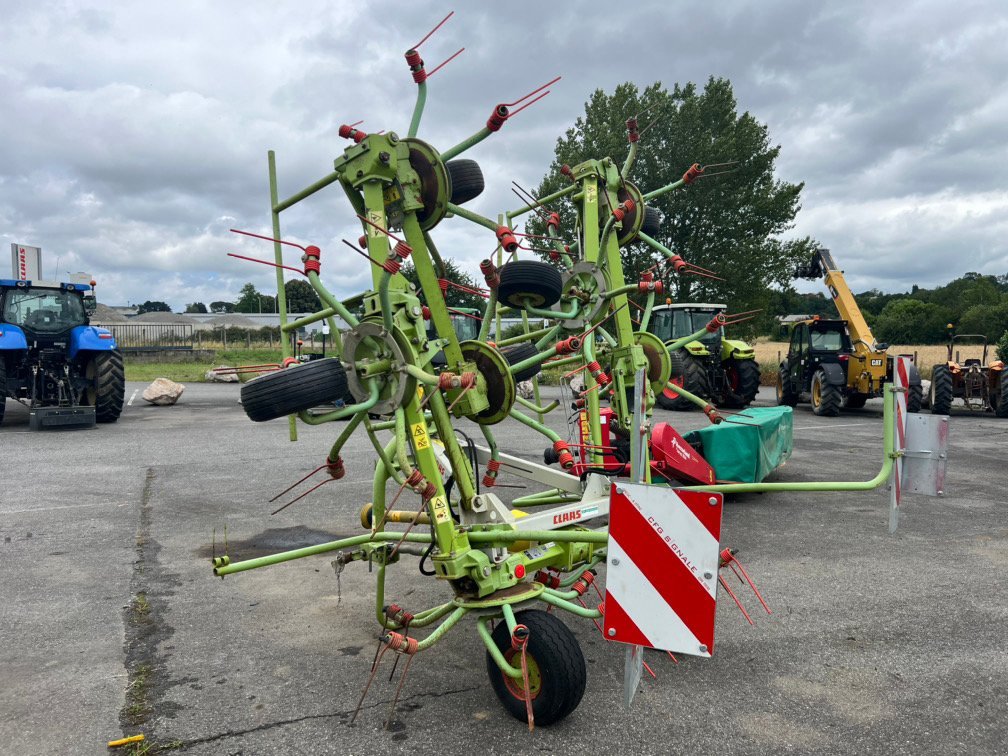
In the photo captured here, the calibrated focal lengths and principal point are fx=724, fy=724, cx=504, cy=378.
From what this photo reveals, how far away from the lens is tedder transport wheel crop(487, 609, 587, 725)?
2.89m

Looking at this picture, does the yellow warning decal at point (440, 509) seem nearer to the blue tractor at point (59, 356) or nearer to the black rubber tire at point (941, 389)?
the blue tractor at point (59, 356)

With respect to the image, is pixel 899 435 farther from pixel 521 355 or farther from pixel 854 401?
pixel 854 401

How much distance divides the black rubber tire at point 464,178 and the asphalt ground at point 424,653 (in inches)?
93.8

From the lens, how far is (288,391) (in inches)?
116

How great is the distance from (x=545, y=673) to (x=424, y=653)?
0.98 meters

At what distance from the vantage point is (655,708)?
3098 mm

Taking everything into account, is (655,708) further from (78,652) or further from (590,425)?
(78,652)

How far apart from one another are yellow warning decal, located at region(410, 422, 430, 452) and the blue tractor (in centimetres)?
1099

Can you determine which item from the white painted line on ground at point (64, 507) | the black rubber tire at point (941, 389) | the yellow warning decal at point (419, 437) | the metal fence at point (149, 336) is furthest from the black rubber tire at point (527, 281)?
the metal fence at point (149, 336)

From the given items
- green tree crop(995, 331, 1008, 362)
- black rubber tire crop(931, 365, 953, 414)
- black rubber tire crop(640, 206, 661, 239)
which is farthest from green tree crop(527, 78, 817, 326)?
black rubber tire crop(640, 206, 661, 239)

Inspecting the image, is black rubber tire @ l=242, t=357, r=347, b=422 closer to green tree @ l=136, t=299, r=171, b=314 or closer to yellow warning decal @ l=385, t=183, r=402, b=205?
yellow warning decal @ l=385, t=183, r=402, b=205

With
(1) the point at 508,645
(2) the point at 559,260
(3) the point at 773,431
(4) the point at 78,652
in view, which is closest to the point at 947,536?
(3) the point at 773,431

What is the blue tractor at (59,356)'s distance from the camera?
41.2 feet

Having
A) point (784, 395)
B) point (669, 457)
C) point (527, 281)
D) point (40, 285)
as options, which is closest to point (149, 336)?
point (40, 285)
